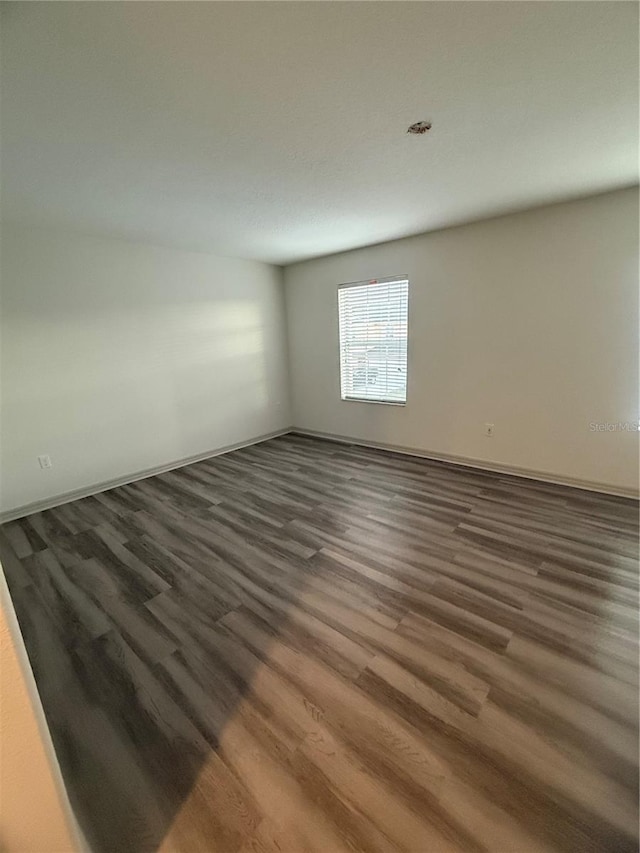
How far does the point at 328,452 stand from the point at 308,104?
3.38 meters

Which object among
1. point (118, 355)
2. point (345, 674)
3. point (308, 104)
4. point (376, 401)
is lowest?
point (345, 674)

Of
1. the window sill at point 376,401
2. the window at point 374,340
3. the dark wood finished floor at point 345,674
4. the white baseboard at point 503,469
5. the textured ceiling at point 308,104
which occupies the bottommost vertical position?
the dark wood finished floor at point 345,674

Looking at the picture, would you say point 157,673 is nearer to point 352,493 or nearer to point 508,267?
point 352,493

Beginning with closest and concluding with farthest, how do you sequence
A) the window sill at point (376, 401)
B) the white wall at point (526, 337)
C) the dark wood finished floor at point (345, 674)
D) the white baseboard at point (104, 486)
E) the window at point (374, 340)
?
the dark wood finished floor at point (345, 674), the white wall at point (526, 337), the white baseboard at point (104, 486), the window at point (374, 340), the window sill at point (376, 401)

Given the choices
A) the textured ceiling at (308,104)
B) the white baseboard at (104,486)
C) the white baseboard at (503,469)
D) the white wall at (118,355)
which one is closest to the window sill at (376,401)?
the white baseboard at (503,469)

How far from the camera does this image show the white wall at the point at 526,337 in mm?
2707

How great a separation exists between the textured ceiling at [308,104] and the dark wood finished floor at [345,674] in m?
2.38

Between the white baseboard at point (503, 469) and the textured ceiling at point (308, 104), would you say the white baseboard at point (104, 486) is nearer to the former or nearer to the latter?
the white baseboard at point (503, 469)

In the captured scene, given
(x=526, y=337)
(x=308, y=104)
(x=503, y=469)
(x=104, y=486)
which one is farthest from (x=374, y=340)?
(x=104, y=486)

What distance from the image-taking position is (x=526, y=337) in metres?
3.11

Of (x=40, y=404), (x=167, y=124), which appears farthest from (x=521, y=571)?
(x=40, y=404)

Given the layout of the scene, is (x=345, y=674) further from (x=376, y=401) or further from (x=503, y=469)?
(x=376, y=401)

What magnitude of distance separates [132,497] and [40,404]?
1156 millimetres

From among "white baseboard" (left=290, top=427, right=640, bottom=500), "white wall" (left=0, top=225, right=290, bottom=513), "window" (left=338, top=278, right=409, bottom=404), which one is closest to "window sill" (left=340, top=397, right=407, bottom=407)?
"window" (left=338, top=278, right=409, bottom=404)
